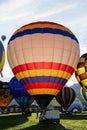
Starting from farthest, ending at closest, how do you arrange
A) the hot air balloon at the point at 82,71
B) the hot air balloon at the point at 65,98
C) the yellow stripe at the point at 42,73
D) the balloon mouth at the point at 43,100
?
the hot air balloon at the point at 65,98, the hot air balloon at the point at 82,71, the yellow stripe at the point at 42,73, the balloon mouth at the point at 43,100

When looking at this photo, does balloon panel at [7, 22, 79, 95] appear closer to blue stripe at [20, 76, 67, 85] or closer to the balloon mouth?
blue stripe at [20, 76, 67, 85]

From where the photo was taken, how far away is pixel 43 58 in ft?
94.8

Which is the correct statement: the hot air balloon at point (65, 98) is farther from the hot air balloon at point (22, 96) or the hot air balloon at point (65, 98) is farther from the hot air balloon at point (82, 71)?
the hot air balloon at point (22, 96)

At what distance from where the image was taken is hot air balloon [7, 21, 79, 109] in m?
28.8

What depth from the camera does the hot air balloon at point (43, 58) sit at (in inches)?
1134

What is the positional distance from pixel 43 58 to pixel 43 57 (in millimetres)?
94

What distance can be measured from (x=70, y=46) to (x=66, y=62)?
1601 millimetres

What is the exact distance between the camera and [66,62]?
29.8 meters

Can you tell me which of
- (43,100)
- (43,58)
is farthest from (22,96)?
(43,58)

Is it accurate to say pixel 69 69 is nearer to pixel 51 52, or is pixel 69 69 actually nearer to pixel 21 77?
pixel 51 52

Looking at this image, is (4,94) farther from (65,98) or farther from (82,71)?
(82,71)

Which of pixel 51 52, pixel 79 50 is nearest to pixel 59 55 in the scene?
pixel 51 52

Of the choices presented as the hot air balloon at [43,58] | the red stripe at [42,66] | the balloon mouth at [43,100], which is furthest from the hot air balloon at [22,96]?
the balloon mouth at [43,100]

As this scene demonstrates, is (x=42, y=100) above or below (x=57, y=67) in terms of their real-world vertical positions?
below
